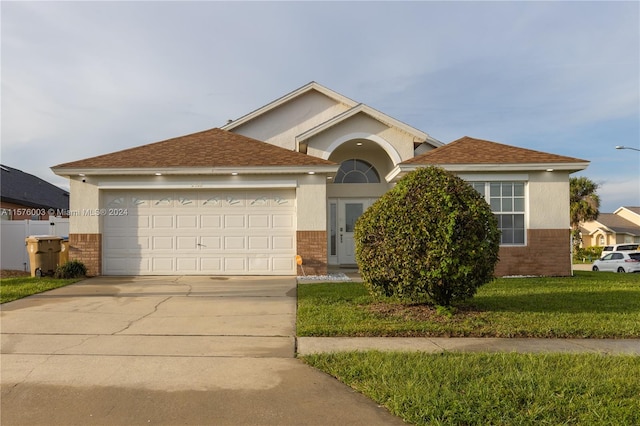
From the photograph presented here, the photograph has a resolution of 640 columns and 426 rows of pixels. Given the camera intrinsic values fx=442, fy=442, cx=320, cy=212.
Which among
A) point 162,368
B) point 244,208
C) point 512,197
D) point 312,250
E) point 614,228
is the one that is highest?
point 512,197

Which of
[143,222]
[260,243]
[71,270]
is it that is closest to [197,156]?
[143,222]

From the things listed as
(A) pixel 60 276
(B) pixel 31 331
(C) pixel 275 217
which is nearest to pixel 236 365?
(B) pixel 31 331

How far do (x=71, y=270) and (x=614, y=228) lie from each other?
5382 cm

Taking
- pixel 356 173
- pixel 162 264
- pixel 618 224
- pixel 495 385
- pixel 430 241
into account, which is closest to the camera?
pixel 495 385

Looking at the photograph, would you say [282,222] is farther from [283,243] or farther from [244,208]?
[244,208]

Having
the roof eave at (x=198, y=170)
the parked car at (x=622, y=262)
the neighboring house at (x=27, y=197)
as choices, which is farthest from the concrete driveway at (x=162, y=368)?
the parked car at (x=622, y=262)

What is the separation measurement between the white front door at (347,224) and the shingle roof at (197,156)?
10.8 ft

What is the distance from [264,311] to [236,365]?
9.68 feet

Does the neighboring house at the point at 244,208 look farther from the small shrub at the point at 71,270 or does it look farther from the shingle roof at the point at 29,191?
the shingle roof at the point at 29,191

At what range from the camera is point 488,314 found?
7.36 m

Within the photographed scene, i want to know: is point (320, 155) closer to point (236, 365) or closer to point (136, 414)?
point (236, 365)

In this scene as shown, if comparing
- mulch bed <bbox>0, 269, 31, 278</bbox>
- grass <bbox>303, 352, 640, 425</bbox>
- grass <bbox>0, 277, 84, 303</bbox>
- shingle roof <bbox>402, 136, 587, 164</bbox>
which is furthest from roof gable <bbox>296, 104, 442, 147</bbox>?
grass <bbox>303, 352, 640, 425</bbox>

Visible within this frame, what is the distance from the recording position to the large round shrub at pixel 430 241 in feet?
22.3

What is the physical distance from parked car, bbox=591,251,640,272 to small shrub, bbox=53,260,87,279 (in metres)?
25.6
